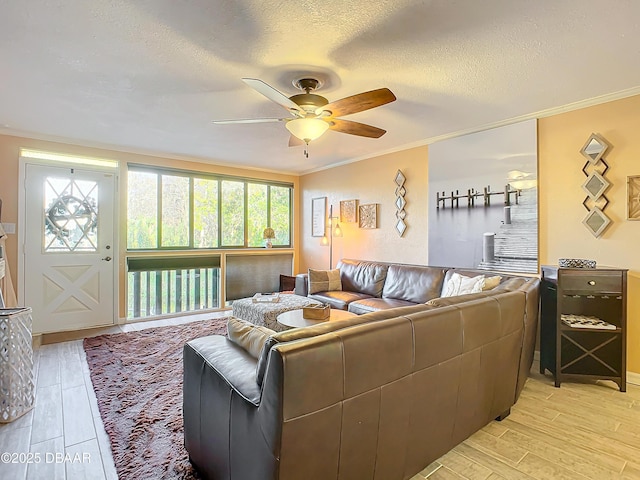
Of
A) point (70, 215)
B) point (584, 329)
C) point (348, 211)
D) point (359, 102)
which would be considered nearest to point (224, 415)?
point (359, 102)

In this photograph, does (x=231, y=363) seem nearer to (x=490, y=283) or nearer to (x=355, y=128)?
(x=355, y=128)

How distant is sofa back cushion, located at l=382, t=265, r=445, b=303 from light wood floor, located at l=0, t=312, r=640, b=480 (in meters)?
1.35

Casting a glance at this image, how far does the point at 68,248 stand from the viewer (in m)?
4.33

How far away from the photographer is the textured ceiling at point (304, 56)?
1.81 metres

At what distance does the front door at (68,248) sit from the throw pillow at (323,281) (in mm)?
2694

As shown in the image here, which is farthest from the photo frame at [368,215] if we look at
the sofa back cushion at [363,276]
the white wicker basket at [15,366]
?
the white wicker basket at [15,366]

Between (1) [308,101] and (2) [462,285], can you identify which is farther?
(2) [462,285]

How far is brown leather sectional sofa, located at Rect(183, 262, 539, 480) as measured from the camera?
3.76ft

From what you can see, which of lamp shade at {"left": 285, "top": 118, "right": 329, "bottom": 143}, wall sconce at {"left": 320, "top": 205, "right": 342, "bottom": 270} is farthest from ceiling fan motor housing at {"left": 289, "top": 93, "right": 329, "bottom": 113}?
wall sconce at {"left": 320, "top": 205, "right": 342, "bottom": 270}

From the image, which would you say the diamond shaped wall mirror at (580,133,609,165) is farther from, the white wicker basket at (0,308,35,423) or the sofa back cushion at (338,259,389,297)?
the white wicker basket at (0,308,35,423)

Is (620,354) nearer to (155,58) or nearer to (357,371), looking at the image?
(357,371)

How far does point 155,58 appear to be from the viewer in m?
2.28

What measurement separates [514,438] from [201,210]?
4831 millimetres

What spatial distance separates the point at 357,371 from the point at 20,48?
2814mm
